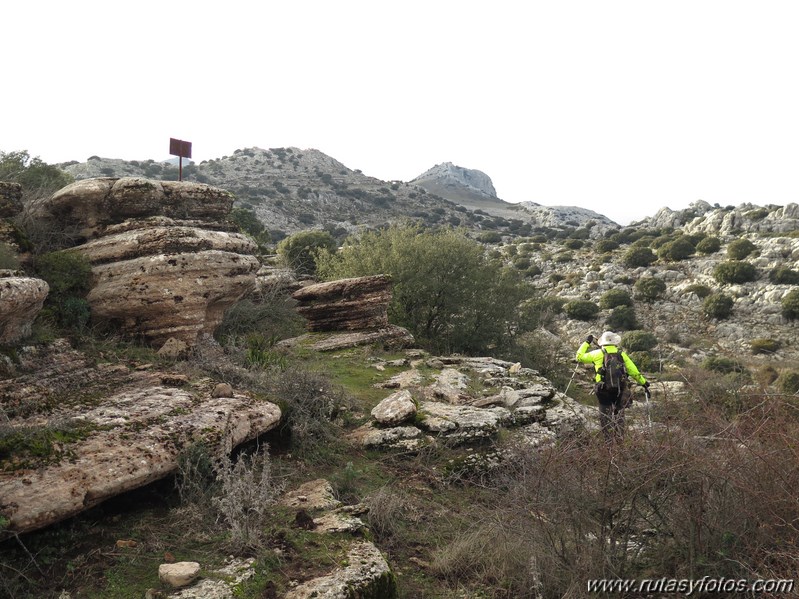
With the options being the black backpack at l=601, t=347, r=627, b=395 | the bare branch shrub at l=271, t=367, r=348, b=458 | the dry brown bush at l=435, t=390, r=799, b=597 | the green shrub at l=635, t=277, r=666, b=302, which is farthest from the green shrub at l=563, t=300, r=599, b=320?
the dry brown bush at l=435, t=390, r=799, b=597

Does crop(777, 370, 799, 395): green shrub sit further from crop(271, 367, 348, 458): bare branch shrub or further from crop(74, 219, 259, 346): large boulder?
crop(74, 219, 259, 346): large boulder

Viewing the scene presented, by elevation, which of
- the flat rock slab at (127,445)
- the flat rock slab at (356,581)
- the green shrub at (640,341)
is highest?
the flat rock slab at (127,445)

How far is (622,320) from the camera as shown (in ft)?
101

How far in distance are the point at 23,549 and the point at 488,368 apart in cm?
1118

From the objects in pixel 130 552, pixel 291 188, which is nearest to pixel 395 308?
pixel 130 552

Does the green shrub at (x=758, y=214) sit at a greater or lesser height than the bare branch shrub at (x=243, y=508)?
greater

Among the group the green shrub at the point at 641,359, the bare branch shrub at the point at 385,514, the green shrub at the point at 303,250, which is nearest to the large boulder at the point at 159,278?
the bare branch shrub at the point at 385,514

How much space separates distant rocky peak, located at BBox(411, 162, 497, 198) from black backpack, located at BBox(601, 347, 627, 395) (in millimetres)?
110692

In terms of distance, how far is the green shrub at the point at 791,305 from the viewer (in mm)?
26812

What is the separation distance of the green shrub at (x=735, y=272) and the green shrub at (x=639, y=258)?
6855 millimetres

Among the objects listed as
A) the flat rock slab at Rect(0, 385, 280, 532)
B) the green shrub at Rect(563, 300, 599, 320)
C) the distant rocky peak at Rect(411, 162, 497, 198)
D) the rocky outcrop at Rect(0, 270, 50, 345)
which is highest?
the distant rocky peak at Rect(411, 162, 497, 198)

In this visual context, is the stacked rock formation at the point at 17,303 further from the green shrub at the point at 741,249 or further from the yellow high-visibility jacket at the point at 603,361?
the green shrub at the point at 741,249

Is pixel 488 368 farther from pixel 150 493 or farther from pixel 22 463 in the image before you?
pixel 22 463

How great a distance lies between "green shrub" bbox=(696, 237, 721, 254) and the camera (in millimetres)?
37156
